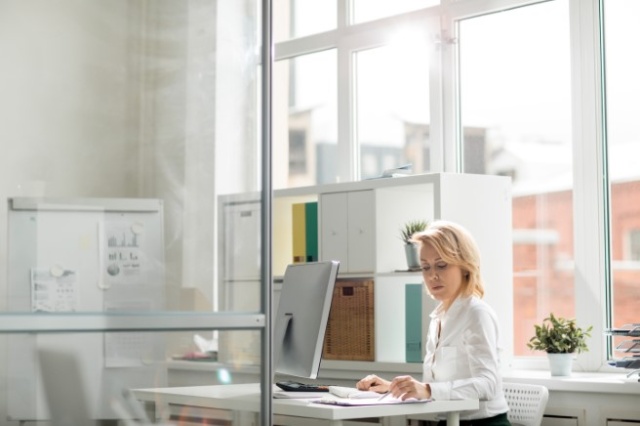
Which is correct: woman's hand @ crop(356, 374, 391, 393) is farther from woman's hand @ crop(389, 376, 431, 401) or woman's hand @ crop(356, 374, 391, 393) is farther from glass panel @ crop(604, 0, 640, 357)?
glass panel @ crop(604, 0, 640, 357)

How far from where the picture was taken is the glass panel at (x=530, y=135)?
5012 mm

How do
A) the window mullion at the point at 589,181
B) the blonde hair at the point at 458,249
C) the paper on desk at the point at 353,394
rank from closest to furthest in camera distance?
the paper on desk at the point at 353,394
the blonde hair at the point at 458,249
the window mullion at the point at 589,181

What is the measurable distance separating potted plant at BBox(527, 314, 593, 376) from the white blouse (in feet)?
2.20

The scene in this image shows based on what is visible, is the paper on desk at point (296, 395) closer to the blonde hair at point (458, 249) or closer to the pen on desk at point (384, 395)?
the pen on desk at point (384, 395)

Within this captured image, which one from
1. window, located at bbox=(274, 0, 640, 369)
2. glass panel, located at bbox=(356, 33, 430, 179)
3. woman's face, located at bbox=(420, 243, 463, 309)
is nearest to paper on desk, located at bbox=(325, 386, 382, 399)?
woman's face, located at bbox=(420, 243, 463, 309)

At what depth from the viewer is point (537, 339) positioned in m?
4.82

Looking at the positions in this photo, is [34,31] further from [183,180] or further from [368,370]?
[368,370]

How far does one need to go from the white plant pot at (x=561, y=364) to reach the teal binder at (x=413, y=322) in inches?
23.3

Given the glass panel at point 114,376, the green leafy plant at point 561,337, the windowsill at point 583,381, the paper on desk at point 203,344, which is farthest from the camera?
the green leafy plant at point 561,337

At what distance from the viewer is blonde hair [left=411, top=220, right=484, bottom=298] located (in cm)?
416

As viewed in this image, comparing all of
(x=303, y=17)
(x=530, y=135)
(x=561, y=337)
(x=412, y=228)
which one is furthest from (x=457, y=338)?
(x=303, y=17)

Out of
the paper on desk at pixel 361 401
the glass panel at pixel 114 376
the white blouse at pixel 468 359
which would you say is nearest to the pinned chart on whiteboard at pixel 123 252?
the glass panel at pixel 114 376

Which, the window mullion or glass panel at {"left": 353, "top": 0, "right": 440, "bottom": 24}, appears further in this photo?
glass panel at {"left": 353, "top": 0, "right": 440, "bottom": 24}

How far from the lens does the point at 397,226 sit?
5.21 metres
